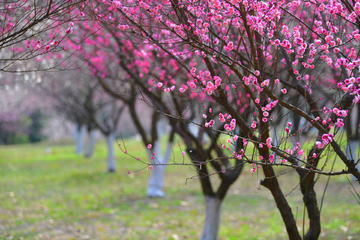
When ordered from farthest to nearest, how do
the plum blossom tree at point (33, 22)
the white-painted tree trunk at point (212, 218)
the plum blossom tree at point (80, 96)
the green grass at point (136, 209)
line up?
1. the plum blossom tree at point (80, 96)
2. the green grass at point (136, 209)
3. the white-painted tree trunk at point (212, 218)
4. the plum blossom tree at point (33, 22)

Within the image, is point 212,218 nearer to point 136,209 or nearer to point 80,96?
point 136,209

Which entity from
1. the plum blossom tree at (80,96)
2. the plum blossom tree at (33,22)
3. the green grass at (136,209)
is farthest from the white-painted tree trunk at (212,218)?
the plum blossom tree at (80,96)

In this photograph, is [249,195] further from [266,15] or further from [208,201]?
[266,15]

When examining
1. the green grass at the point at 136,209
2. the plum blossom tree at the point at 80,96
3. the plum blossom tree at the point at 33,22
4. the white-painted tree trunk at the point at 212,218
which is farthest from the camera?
the plum blossom tree at the point at 80,96

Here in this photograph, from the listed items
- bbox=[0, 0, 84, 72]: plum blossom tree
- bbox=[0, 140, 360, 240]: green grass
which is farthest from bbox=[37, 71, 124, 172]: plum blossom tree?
bbox=[0, 0, 84, 72]: plum blossom tree

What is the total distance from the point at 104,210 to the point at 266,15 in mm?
8572

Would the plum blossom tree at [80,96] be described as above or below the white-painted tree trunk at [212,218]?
above

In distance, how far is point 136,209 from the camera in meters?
10.6

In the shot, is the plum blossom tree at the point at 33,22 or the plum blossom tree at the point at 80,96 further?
the plum blossom tree at the point at 80,96

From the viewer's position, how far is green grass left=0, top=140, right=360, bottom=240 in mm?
7965

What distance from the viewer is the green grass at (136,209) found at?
796cm

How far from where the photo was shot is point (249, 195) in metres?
12.3

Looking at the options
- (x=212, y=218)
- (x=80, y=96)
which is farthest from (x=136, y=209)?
(x=80, y=96)

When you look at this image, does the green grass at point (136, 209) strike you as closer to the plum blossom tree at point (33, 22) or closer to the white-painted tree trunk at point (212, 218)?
the white-painted tree trunk at point (212, 218)
